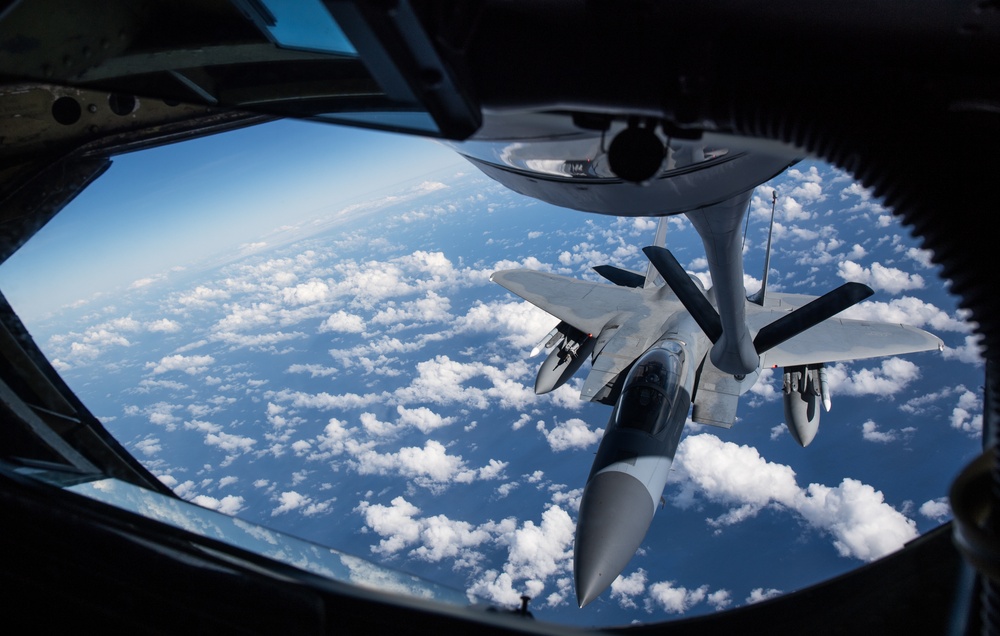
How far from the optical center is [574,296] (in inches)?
478

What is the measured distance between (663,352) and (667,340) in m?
0.82

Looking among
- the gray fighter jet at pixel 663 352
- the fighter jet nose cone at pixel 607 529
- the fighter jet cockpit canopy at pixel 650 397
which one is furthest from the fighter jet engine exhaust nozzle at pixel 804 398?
the fighter jet nose cone at pixel 607 529

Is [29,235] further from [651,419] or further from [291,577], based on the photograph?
[651,419]

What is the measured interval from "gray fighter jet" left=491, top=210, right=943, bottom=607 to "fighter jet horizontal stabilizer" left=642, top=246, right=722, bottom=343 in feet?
0.05

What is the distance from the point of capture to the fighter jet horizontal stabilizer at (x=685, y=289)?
6.66 meters

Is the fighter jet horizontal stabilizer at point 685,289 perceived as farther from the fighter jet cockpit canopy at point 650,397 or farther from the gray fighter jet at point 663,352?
the fighter jet cockpit canopy at point 650,397

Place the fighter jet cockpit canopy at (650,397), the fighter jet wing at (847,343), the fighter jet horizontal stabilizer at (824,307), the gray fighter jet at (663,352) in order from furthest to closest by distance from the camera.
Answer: the fighter jet wing at (847,343), the fighter jet cockpit canopy at (650,397), the gray fighter jet at (663,352), the fighter jet horizontal stabilizer at (824,307)

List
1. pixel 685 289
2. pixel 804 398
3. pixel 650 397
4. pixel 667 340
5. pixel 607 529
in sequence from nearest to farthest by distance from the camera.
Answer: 1. pixel 607 529
2. pixel 685 289
3. pixel 650 397
4. pixel 667 340
5. pixel 804 398

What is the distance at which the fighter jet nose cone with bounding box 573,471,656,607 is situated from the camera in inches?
255

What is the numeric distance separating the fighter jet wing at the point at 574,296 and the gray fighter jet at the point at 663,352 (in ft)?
0.08

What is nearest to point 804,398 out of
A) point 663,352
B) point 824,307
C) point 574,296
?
point 663,352

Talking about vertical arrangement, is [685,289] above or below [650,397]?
Answer: above

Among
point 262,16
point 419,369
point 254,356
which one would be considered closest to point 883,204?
point 262,16

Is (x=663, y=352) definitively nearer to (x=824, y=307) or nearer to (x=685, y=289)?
(x=685, y=289)
